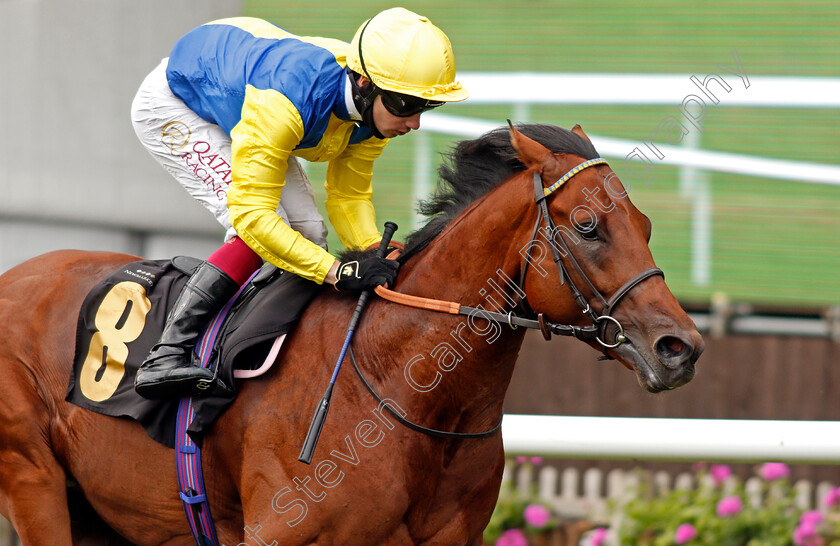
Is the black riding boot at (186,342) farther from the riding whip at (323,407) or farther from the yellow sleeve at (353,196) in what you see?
the yellow sleeve at (353,196)

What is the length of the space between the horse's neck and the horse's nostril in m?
0.43

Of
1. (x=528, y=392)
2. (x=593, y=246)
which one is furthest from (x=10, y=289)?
(x=528, y=392)

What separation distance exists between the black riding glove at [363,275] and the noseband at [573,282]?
446mm

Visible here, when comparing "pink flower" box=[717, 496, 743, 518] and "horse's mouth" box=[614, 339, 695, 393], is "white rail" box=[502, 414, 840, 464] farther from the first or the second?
"horse's mouth" box=[614, 339, 695, 393]

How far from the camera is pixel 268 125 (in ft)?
8.83

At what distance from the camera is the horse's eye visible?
2.42m

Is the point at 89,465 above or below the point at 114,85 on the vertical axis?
below

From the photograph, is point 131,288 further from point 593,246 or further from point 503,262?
point 593,246

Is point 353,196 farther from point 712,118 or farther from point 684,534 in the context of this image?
point 712,118

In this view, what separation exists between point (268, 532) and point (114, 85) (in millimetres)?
4794

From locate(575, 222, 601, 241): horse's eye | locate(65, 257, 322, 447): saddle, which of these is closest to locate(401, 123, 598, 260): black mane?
locate(575, 222, 601, 241): horse's eye

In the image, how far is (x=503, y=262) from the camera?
8.44 ft

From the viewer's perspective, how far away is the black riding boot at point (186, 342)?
2.76 metres

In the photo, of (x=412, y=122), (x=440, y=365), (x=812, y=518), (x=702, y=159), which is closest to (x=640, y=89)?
(x=702, y=159)
